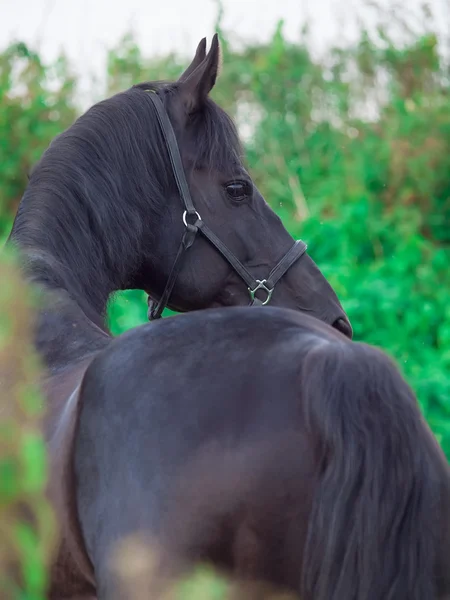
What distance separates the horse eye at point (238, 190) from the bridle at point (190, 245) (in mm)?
141

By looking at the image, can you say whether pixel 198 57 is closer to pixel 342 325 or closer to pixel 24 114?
pixel 342 325

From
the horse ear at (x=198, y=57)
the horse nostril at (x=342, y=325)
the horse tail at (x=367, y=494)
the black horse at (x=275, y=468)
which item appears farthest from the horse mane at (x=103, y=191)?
the horse tail at (x=367, y=494)

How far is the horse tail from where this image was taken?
4.58ft

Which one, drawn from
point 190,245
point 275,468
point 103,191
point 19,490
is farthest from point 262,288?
point 19,490

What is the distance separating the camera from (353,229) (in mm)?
6535

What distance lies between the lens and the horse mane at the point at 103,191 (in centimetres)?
244

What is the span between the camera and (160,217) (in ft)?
9.08

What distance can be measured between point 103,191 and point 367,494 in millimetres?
1460

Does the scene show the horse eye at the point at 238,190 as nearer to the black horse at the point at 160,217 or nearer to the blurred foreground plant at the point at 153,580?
the black horse at the point at 160,217

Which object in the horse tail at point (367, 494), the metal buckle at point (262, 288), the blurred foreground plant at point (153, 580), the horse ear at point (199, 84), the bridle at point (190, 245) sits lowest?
the blurred foreground plant at point (153, 580)

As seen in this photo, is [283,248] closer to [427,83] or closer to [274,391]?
[274,391]

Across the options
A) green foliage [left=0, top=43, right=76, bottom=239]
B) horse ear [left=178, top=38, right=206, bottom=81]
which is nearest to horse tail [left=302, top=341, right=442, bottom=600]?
horse ear [left=178, top=38, right=206, bottom=81]

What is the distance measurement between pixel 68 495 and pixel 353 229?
16.9 feet

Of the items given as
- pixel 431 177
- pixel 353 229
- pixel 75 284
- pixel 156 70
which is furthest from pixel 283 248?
pixel 156 70
